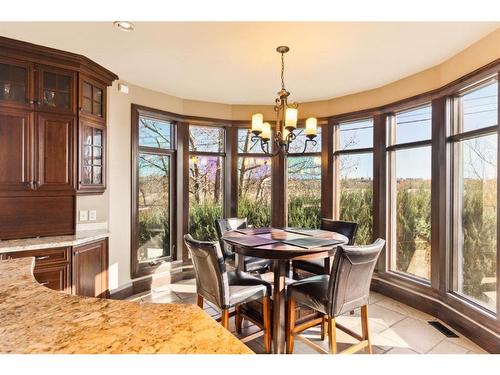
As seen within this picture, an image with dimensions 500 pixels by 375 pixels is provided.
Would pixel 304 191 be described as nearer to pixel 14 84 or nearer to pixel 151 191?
pixel 151 191

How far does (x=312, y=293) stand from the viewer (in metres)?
2.35

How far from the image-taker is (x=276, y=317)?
2.44 meters

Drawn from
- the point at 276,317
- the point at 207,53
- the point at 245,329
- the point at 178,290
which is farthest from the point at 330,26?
the point at 178,290

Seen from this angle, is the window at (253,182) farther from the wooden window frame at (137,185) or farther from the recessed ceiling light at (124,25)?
the recessed ceiling light at (124,25)

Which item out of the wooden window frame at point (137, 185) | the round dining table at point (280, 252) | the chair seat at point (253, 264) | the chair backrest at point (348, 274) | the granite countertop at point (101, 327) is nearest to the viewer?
the granite countertop at point (101, 327)

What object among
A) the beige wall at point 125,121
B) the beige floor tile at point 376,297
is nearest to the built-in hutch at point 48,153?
the beige wall at point 125,121

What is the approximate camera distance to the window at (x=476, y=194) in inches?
106

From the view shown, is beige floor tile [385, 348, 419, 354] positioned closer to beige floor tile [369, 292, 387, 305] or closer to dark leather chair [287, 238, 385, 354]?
dark leather chair [287, 238, 385, 354]

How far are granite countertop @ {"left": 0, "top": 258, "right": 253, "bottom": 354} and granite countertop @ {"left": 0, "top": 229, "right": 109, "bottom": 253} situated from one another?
1.61m

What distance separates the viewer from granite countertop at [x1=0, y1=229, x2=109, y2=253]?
2.54m

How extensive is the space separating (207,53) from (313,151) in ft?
8.48

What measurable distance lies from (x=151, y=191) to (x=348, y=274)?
3163mm

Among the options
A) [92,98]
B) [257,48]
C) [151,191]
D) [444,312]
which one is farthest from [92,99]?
[444,312]

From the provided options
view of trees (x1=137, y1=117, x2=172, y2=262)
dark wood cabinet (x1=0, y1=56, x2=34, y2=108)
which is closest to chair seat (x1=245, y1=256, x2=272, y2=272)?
view of trees (x1=137, y1=117, x2=172, y2=262)
